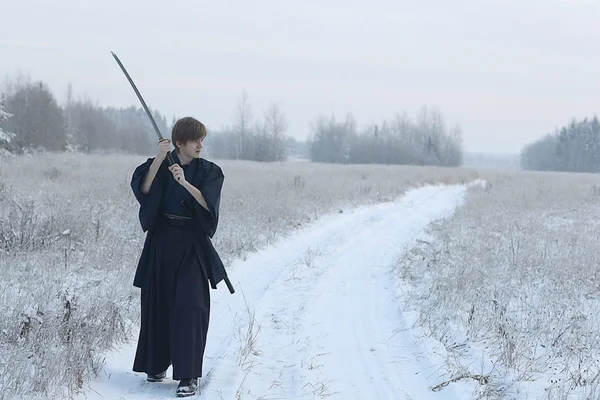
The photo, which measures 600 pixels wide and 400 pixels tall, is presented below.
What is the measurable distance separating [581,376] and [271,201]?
12.6 metres

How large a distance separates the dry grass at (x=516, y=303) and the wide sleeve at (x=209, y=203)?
8.38ft

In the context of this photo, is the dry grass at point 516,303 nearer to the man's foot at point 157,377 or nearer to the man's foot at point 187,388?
the man's foot at point 187,388

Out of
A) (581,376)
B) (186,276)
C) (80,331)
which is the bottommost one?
(581,376)

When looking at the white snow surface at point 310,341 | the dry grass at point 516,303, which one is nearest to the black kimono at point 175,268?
the white snow surface at point 310,341

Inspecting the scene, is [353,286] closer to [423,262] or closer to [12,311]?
[423,262]

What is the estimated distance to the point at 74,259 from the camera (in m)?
8.56

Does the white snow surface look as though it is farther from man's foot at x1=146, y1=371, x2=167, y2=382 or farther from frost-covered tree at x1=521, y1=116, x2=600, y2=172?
frost-covered tree at x1=521, y1=116, x2=600, y2=172

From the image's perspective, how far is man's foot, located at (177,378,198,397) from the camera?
4461 millimetres

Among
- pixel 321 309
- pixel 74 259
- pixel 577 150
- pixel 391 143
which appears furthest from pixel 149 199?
pixel 577 150

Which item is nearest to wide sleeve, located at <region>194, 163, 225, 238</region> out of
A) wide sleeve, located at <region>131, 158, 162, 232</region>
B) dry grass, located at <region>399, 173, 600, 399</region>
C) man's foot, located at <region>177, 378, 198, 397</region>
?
wide sleeve, located at <region>131, 158, 162, 232</region>

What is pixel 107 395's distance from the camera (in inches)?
173

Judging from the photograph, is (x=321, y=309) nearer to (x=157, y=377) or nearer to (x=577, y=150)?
(x=157, y=377)

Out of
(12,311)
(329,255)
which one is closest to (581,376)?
(12,311)

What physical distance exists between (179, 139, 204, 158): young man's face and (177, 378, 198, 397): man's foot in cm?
177
